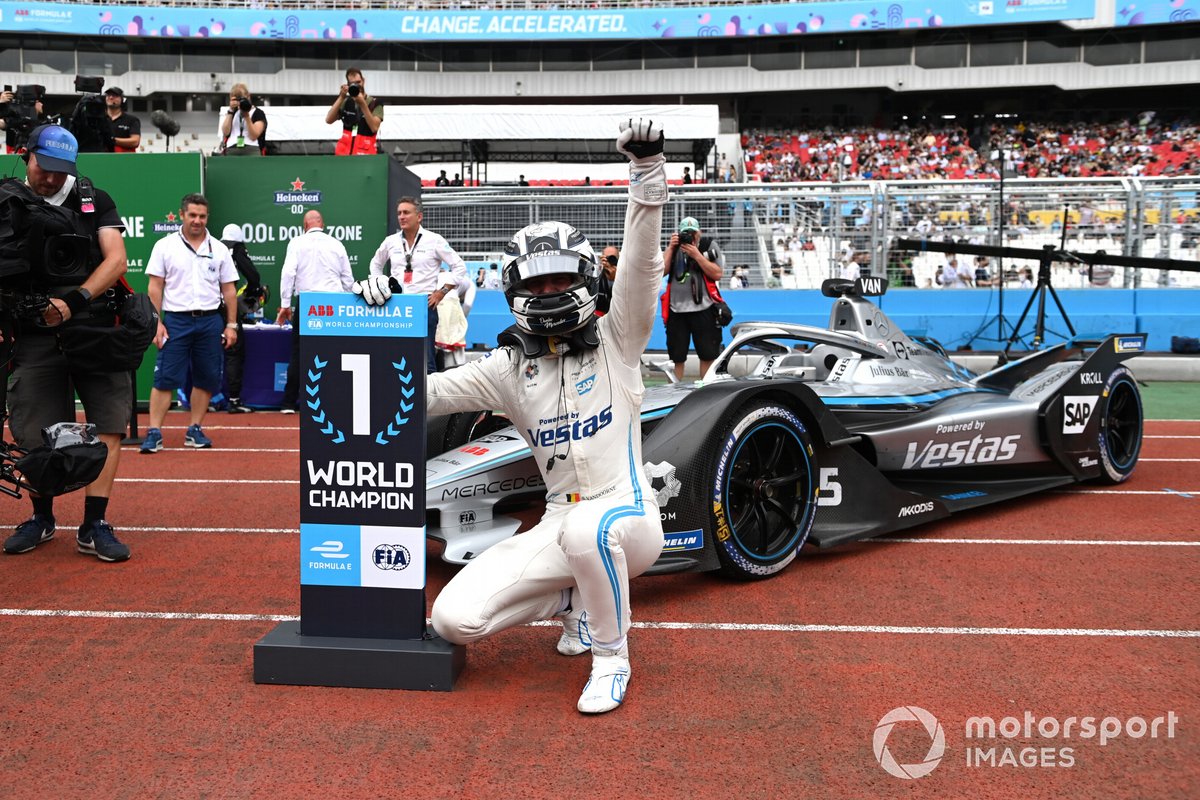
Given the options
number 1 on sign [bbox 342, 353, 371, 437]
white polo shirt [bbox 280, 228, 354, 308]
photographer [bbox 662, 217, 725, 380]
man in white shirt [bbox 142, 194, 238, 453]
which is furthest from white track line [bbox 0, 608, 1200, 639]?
photographer [bbox 662, 217, 725, 380]

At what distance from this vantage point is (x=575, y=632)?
384 cm

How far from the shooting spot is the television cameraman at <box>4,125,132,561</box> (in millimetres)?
4754

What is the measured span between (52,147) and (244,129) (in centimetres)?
786

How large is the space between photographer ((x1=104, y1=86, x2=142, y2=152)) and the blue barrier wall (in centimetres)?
479

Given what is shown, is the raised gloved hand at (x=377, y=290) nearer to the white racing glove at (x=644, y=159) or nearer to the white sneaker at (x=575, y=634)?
the white racing glove at (x=644, y=159)

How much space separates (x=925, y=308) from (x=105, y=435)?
11.9m

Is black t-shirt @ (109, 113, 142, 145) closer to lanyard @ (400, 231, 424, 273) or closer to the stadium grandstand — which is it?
lanyard @ (400, 231, 424, 273)

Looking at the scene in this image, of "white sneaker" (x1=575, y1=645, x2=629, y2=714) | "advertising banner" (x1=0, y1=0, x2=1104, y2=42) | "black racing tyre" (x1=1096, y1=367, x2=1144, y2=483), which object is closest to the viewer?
"white sneaker" (x1=575, y1=645, x2=629, y2=714)

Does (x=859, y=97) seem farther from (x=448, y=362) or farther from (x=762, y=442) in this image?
(x=762, y=442)

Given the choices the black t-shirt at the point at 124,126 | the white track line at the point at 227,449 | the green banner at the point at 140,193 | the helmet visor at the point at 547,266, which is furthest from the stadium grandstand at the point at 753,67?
the helmet visor at the point at 547,266

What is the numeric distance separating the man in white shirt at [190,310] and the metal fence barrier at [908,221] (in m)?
7.62

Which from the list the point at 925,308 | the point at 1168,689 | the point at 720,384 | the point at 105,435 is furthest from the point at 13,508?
the point at 925,308

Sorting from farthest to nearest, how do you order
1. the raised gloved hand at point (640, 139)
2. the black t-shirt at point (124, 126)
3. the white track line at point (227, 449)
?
the black t-shirt at point (124, 126), the white track line at point (227, 449), the raised gloved hand at point (640, 139)

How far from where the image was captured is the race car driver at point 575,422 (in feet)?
11.0
